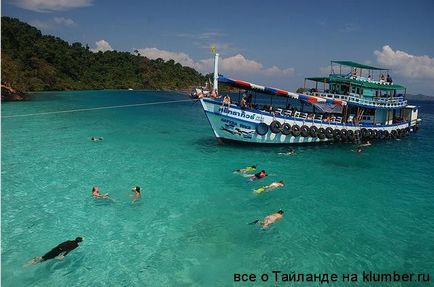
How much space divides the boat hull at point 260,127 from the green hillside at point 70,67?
49268mm

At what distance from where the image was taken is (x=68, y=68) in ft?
348

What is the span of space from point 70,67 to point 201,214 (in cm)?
10543

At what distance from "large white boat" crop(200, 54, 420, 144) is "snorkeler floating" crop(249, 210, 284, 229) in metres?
12.6

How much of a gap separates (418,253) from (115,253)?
1154 cm

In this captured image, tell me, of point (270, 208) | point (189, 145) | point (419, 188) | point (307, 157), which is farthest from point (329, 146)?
point (270, 208)

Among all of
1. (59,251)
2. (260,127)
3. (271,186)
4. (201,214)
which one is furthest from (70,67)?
(59,251)

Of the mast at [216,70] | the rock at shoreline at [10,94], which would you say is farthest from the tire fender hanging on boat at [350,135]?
the rock at shoreline at [10,94]

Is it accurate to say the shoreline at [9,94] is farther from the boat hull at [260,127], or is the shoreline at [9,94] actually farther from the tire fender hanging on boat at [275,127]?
the tire fender hanging on boat at [275,127]

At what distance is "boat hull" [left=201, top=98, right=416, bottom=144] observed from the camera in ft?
88.2

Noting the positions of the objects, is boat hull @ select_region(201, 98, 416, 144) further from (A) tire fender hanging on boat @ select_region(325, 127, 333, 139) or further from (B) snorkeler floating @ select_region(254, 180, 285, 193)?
(B) snorkeler floating @ select_region(254, 180, 285, 193)

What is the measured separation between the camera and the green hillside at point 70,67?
87.4 metres

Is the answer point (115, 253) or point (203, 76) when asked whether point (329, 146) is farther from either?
point (203, 76)

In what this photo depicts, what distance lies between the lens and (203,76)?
176 m

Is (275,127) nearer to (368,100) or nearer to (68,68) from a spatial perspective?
(368,100)
